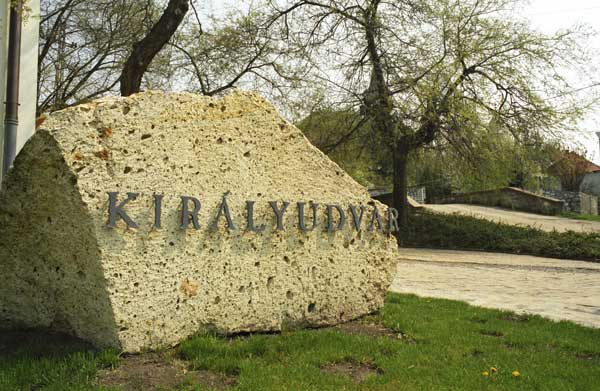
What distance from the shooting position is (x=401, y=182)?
17.2m

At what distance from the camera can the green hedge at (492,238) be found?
14.4m

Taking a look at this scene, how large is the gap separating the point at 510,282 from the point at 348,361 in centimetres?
618

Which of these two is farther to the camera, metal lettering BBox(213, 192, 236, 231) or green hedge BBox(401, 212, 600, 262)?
green hedge BBox(401, 212, 600, 262)

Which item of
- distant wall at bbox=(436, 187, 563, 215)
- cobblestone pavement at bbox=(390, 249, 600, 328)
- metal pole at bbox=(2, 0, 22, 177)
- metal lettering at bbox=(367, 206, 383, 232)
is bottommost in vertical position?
cobblestone pavement at bbox=(390, 249, 600, 328)

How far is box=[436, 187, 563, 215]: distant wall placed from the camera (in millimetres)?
25594

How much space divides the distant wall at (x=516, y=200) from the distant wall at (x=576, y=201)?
302 cm

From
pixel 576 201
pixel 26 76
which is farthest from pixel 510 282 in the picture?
pixel 576 201

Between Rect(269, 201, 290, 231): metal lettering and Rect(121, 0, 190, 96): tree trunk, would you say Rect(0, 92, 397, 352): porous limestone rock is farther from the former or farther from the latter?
Rect(121, 0, 190, 96): tree trunk

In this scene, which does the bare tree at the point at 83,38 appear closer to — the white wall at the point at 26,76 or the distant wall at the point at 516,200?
the white wall at the point at 26,76

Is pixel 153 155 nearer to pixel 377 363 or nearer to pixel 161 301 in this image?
pixel 161 301

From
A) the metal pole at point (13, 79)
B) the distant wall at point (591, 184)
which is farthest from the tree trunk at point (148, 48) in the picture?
the distant wall at point (591, 184)

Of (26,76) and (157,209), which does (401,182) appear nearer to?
(26,76)

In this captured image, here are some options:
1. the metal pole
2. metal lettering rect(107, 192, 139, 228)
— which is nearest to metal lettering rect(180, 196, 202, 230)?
metal lettering rect(107, 192, 139, 228)

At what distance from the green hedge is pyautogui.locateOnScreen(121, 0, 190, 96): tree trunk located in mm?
10416
